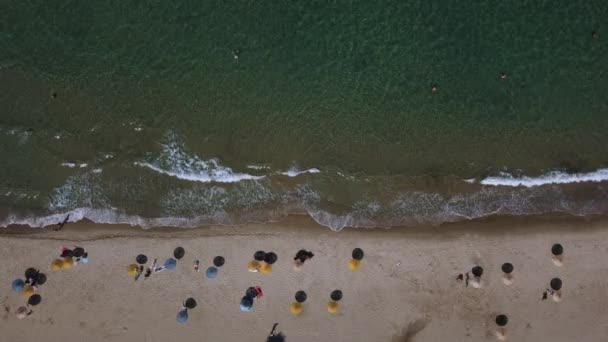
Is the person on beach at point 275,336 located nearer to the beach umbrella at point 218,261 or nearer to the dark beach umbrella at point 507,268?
the beach umbrella at point 218,261

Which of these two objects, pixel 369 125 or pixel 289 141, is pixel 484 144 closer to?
pixel 369 125

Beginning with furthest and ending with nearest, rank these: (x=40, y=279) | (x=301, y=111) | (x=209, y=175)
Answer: (x=301, y=111)
(x=209, y=175)
(x=40, y=279)

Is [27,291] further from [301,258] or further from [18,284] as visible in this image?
[301,258]

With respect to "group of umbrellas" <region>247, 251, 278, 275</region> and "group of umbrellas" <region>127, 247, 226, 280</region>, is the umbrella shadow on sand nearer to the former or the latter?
"group of umbrellas" <region>247, 251, 278, 275</region>

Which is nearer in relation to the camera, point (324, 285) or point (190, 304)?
point (324, 285)

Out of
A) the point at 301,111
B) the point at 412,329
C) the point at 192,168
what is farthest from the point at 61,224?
the point at 412,329

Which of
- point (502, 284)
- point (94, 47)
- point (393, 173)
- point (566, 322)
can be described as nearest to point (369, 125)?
point (393, 173)

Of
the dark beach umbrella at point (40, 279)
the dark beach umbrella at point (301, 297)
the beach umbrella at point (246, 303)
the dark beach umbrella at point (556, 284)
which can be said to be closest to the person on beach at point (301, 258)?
the dark beach umbrella at point (301, 297)
